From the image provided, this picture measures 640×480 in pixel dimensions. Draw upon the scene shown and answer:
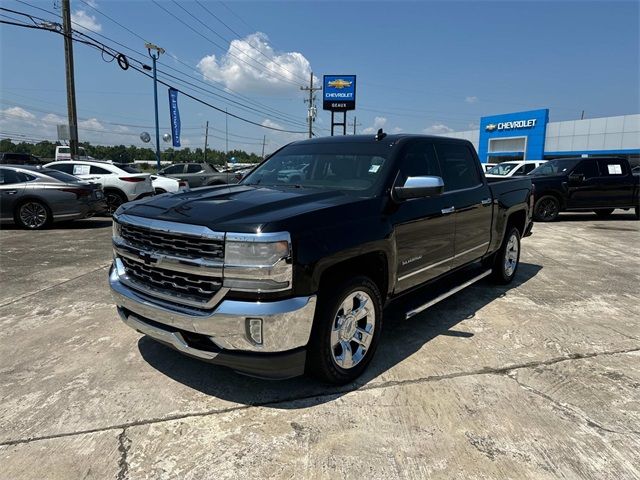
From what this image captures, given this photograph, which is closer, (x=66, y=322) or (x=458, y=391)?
(x=458, y=391)

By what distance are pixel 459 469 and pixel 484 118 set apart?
50.7m

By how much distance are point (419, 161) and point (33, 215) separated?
32.0ft

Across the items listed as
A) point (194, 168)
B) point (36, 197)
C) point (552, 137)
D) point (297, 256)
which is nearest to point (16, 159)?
point (194, 168)

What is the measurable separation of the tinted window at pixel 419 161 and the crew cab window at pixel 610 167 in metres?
11.0

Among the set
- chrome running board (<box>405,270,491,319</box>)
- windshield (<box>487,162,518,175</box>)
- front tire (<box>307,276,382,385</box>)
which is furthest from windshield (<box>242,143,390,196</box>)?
windshield (<box>487,162,518,175</box>)

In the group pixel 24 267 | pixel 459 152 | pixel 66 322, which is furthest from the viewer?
pixel 24 267

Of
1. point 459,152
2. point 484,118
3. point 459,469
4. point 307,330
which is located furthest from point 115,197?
point 484,118

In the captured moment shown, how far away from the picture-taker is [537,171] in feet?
44.2

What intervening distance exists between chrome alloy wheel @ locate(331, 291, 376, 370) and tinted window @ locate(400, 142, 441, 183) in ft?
3.91

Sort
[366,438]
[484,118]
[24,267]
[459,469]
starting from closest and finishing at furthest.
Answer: [459,469]
[366,438]
[24,267]
[484,118]

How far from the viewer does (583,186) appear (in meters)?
12.7

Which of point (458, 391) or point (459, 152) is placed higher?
point (459, 152)

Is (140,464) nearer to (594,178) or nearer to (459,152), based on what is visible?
(459,152)

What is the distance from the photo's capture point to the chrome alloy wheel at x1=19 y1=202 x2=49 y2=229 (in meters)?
10.3
